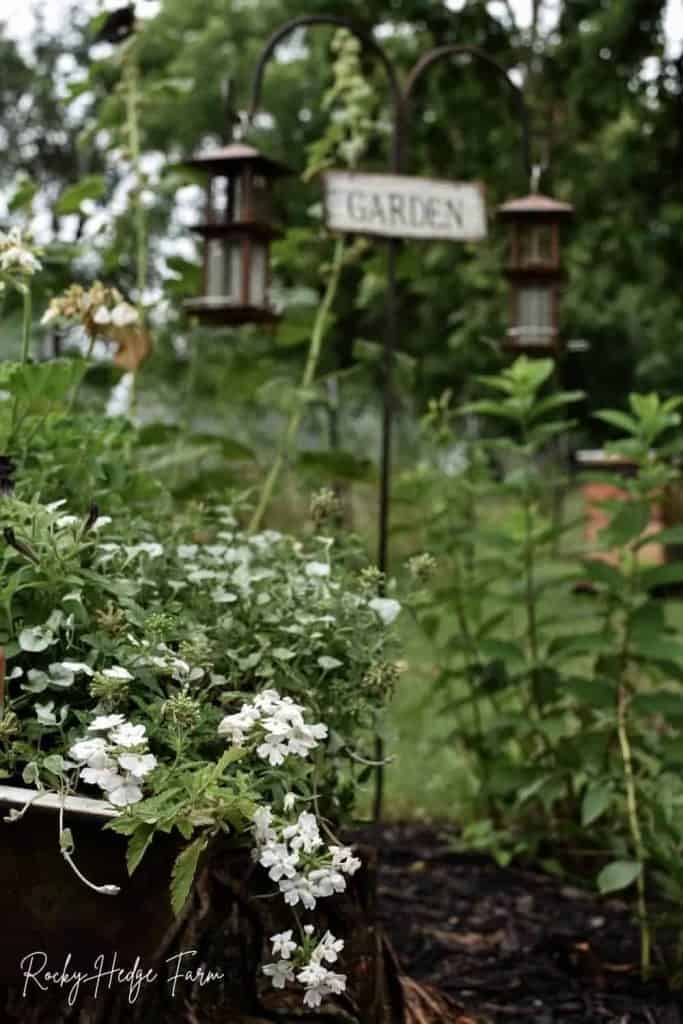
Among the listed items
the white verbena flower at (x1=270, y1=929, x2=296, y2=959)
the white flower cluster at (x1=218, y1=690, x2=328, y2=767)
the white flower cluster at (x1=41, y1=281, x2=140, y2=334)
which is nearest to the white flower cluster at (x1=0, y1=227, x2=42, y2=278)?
the white flower cluster at (x1=41, y1=281, x2=140, y2=334)

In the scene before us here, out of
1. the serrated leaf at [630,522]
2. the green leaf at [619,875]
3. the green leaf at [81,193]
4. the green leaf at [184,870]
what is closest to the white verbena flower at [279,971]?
the green leaf at [184,870]

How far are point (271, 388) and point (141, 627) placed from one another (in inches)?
69.7

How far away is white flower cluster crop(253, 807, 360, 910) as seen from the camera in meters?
1.54

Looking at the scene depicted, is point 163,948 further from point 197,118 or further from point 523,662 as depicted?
point 197,118

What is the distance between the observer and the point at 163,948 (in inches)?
63.4

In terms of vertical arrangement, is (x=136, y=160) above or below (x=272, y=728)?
above

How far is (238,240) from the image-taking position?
131 inches

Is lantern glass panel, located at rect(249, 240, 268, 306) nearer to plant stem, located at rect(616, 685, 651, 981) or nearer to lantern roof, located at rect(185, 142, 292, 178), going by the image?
lantern roof, located at rect(185, 142, 292, 178)

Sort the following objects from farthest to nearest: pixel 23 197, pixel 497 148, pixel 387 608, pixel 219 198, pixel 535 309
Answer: pixel 497 148 → pixel 535 309 → pixel 219 198 → pixel 23 197 → pixel 387 608

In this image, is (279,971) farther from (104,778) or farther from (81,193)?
(81,193)

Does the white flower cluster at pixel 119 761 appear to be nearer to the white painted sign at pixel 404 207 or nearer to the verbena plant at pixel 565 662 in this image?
the verbena plant at pixel 565 662

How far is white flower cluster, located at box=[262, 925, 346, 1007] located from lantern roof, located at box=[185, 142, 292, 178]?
216 cm

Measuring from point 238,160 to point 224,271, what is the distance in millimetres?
273

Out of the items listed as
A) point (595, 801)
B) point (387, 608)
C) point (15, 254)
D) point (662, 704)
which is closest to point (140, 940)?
point (387, 608)
